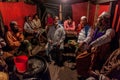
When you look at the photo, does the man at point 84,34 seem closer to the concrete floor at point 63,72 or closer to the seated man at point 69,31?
the concrete floor at point 63,72

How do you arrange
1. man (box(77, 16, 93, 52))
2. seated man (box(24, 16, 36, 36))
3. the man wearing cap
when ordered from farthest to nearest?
seated man (box(24, 16, 36, 36))
man (box(77, 16, 93, 52))
the man wearing cap

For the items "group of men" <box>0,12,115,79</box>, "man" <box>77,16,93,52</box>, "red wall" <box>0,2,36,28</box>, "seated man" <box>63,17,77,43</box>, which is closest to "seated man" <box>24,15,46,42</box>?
"red wall" <box>0,2,36,28</box>

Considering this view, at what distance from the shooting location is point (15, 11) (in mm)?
6539

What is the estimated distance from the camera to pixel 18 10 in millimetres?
6766

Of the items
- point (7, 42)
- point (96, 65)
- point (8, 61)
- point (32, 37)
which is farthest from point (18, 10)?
point (96, 65)

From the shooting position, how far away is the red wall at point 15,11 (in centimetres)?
582

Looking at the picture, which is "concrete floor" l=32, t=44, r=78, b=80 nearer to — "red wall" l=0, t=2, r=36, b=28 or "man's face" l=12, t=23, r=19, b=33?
"man's face" l=12, t=23, r=19, b=33

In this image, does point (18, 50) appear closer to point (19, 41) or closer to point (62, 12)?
point (19, 41)

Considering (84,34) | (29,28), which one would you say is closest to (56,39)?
(84,34)

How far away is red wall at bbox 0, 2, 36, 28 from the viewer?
19.1ft

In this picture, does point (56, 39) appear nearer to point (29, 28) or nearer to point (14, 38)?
point (14, 38)

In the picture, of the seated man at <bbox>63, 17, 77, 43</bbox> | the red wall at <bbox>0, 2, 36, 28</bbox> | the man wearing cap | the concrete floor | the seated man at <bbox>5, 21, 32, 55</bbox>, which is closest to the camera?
the man wearing cap

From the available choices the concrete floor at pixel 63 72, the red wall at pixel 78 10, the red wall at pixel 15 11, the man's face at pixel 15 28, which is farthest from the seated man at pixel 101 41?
the red wall at pixel 78 10

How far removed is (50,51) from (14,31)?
1.38 m
